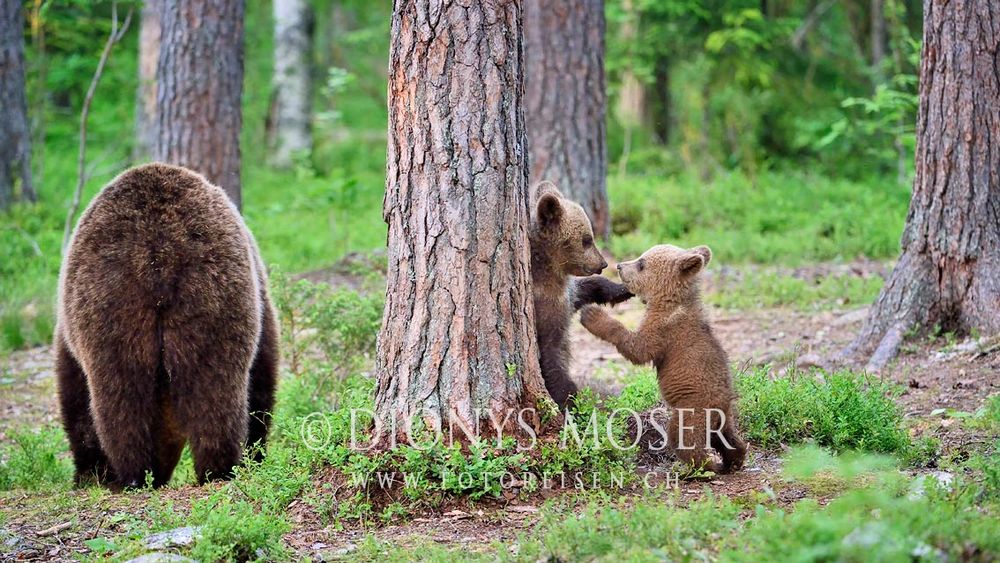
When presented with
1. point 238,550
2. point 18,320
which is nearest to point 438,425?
point 238,550

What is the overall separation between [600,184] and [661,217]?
5.48ft

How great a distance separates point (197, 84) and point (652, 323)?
230 inches

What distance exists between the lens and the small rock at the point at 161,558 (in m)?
4.42

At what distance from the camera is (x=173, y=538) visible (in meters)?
4.81

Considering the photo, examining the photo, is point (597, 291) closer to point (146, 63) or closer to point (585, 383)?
point (585, 383)

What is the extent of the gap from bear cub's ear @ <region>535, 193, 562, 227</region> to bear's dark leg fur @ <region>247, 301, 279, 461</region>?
190 cm

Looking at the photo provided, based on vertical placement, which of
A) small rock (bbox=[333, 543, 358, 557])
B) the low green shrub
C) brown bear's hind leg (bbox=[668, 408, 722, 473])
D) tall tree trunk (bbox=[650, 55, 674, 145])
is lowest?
the low green shrub

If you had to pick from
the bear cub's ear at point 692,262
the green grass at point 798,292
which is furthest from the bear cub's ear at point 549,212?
the green grass at point 798,292

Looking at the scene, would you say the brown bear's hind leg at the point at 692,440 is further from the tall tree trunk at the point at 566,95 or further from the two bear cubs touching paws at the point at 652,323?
the tall tree trunk at the point at 566,95

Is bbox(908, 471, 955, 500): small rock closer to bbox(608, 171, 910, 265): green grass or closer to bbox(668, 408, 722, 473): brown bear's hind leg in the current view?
bbox(668, 408, 722, 473): brown bear's hind leg

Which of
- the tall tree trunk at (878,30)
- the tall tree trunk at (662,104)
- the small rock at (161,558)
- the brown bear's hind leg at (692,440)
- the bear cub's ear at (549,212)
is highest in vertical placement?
the tall tree trunk at (878,30)

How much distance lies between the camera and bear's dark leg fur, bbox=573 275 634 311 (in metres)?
6.52

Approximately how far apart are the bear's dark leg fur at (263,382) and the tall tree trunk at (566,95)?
589cm

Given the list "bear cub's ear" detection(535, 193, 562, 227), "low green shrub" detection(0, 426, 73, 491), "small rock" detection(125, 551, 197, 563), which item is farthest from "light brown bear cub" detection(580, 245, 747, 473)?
"low green shrub" detection(0, 426, 73, 491)
